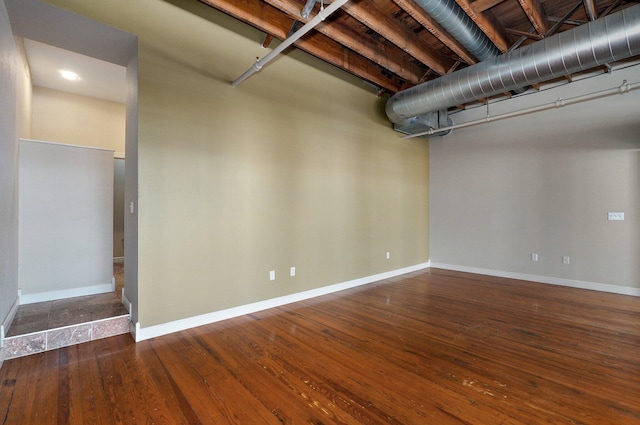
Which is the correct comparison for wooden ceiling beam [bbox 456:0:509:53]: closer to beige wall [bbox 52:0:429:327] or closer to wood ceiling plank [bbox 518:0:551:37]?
wood ceiling plank [bbox 518:0:551:37]

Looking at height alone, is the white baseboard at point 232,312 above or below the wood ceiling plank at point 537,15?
below

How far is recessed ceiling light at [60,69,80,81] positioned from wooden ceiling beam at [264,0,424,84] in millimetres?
3468

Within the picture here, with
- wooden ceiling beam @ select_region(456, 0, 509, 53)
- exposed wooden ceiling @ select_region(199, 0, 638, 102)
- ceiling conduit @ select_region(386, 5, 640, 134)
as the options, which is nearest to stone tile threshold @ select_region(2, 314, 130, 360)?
exposed wooden ceiling @ select_region(199, 0, 638, 102)

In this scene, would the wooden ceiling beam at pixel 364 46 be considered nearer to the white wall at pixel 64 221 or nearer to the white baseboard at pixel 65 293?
the white wall at pixel 64 221

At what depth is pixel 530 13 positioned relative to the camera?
2.98 meters

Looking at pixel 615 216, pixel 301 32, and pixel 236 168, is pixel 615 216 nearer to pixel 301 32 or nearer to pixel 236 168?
pixel 301 32

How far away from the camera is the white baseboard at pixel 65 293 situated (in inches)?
129

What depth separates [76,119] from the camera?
4.95 m

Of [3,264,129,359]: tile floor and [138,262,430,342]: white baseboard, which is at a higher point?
[3,264,129,359]: tile floor

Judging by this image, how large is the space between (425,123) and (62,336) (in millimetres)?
5650

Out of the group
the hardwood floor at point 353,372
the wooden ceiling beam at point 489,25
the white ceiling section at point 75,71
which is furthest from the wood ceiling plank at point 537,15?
the white ceiling section at point 75,71

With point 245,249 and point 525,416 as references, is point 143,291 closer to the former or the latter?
point 245,249

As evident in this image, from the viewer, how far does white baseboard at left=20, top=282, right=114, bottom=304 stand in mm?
3285

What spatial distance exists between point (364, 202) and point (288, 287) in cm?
198
